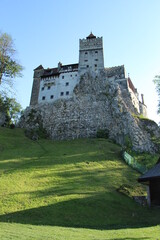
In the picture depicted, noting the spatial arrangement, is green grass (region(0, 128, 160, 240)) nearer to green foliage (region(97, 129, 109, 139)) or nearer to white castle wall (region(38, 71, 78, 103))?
green foliage (region(97, 129, 109, 139))

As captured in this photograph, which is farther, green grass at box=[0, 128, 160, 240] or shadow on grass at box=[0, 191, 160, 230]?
shadow on grass at box=[0, 191, 160, 230]

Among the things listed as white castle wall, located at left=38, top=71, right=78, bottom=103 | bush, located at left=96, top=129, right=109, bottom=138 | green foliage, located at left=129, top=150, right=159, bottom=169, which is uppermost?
white castle wall, located at left=38, top=71, right=78, bottom=103

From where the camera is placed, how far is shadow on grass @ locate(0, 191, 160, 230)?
52.5 feet

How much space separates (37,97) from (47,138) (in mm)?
16406

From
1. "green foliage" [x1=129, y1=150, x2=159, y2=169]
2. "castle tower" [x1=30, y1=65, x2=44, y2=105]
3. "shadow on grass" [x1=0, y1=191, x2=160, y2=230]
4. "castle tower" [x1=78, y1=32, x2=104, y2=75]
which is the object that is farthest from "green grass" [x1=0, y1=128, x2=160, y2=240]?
"castle tower" [x1=78, y1=32, x2=104, y2=75]

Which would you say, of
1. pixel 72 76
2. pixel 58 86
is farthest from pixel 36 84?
pixel 72 76

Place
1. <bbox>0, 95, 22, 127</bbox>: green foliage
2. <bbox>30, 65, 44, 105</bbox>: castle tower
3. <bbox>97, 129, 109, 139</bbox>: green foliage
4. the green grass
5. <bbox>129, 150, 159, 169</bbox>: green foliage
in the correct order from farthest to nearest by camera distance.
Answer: <bbox>30, 65, 44, 105</bbox>: castle tower
<bbox>0, 95, 22, 127</bbox>: green foliage
<bbox>97, 129, 109, 139</bbox>: green foliage
<bbox>129, 150, 159, 169</bbox>: green foliage
the green grass

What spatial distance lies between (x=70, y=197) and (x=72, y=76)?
5102 cm

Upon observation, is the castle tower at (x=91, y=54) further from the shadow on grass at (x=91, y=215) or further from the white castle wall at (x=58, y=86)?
the shadow on grass at (x=91, y=215)

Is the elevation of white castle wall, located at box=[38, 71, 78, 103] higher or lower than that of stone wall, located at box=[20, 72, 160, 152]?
higher

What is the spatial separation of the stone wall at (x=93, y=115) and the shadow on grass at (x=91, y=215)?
28.2 metres

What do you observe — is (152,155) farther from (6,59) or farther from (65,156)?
(6,59)

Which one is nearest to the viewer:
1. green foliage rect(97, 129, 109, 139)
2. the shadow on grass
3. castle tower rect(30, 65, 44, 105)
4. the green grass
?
the green grass

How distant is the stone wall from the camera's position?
Answer: 53.0 m
